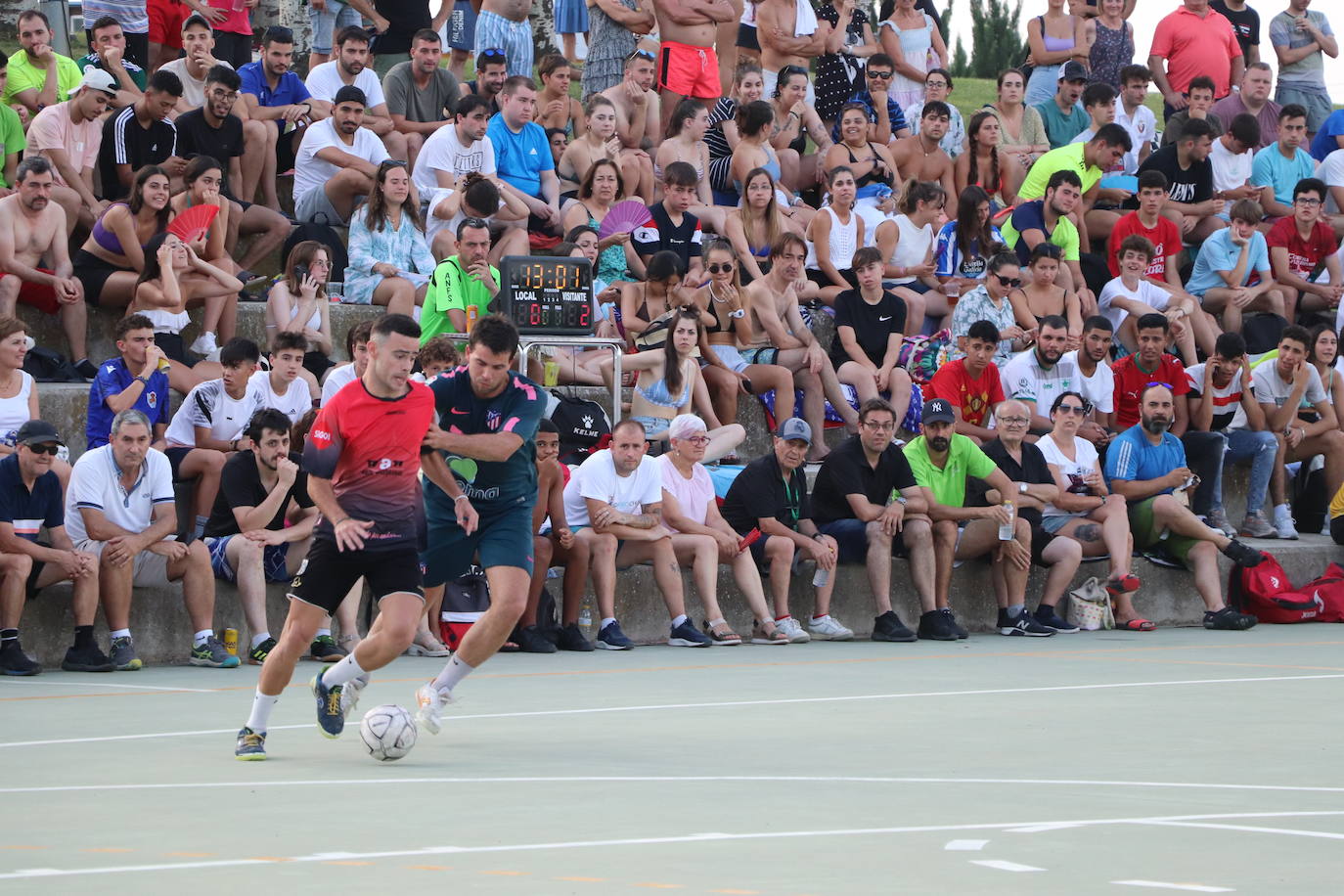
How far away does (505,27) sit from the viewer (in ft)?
63.1

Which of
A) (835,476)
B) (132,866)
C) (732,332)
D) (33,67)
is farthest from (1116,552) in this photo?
(132,866)

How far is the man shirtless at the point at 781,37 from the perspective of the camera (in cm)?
2028

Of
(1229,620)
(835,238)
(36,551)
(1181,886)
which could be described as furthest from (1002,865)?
(835,238)

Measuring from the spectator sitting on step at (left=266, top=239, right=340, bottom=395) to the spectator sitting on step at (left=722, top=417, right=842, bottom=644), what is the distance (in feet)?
10.8

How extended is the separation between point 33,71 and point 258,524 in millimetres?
5882

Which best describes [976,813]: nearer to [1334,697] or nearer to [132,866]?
[132,866]

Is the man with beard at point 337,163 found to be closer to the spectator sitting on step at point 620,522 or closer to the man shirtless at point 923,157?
the spectator sitting on step at point 620,522

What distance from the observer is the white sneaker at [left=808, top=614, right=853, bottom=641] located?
1486 centimetres

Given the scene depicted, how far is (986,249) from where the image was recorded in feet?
59.7

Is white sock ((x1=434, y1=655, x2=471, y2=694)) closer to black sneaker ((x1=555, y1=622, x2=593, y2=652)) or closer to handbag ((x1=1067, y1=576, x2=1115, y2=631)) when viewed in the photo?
black sneaker ((x1=555, y1=622, x2=593, y2=652))

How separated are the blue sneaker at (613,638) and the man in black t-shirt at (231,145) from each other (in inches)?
169

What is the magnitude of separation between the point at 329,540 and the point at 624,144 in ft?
35.0

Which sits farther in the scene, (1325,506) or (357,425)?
(1325,506)

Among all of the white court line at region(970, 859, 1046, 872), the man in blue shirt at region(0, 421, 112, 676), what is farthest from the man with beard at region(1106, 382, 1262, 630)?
the white court line at region(970, 859, 1046, 872)
